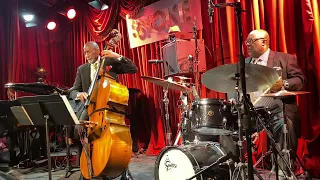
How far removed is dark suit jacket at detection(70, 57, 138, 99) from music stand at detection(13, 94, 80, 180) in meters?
0.78

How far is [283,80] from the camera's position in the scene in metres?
3.20

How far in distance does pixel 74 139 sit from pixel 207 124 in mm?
1926

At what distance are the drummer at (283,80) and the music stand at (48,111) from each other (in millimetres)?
1818

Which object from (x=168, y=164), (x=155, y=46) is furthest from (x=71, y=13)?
(x=168, y=164)

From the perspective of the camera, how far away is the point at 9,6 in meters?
7.88

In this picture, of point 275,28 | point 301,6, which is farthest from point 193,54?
point 301,6

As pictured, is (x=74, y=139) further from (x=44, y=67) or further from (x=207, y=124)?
(x=44, y=67)

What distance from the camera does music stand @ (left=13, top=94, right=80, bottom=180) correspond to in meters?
3.16

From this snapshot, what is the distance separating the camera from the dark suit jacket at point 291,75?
3.39 metres

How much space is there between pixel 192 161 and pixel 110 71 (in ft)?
5.21

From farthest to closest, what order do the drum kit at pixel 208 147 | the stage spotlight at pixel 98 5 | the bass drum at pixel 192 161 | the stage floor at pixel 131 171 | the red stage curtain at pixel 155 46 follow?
1. the stage spotlight at pixel 98 5
2. the stage floor at pixel 131 171
3. the red stage curtain at pixel 155 46
4. the bass drum at pixel 192 161
5. the drum kit at pixel 208 147

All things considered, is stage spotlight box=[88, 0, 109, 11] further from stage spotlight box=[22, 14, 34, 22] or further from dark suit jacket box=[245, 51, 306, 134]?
dark suit jacket box=[245, 51, 306, 134]

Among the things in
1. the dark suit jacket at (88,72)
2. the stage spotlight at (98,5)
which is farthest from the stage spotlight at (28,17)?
the dark suit jacket at (88,72)

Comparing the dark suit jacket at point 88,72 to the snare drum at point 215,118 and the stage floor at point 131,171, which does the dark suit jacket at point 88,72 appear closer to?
the stage floor at point 131,171
